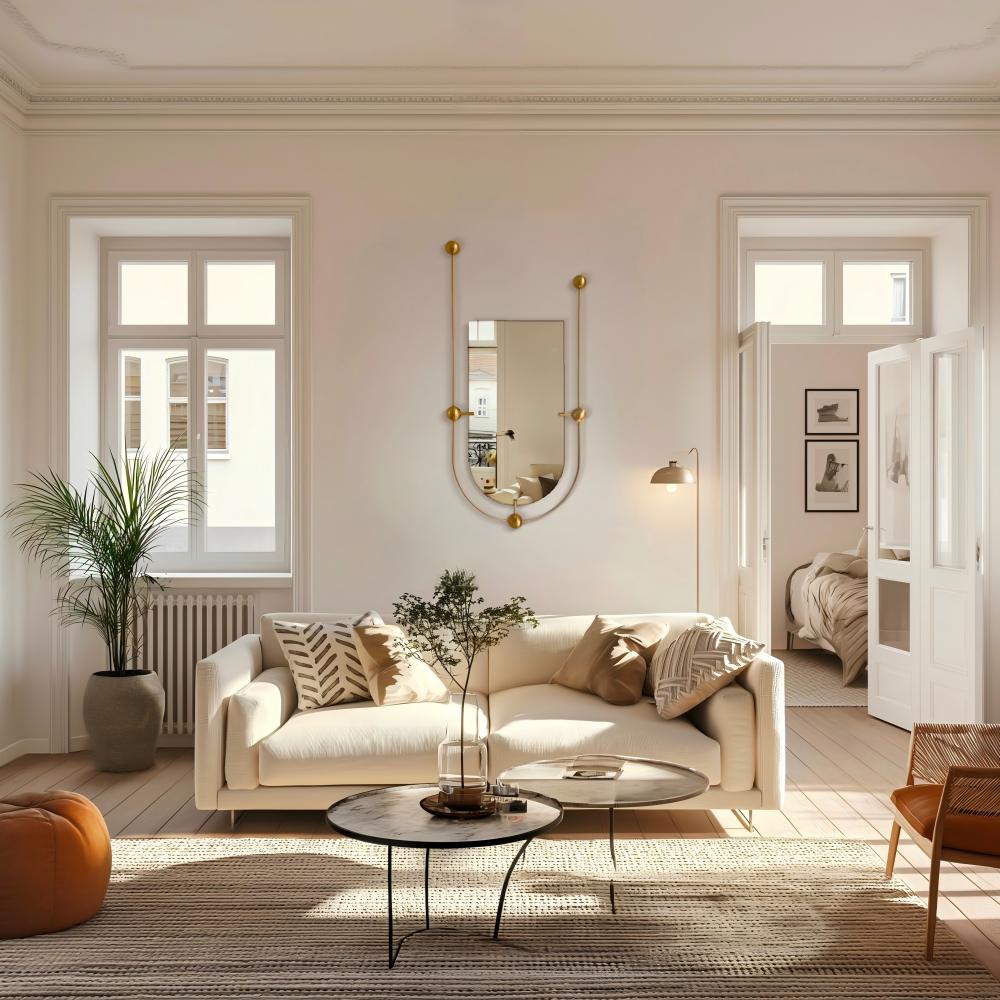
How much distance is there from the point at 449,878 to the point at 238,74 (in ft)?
12.7

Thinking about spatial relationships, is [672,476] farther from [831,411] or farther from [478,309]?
[831,411]

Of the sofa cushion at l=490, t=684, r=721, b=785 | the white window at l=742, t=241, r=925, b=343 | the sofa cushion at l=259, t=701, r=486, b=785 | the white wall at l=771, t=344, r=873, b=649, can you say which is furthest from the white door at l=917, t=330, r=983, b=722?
the white wall at l=771, t=344, r=873, b=649

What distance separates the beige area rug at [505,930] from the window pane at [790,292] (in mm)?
3162

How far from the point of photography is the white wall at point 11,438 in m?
4.86

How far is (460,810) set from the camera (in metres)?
2.75

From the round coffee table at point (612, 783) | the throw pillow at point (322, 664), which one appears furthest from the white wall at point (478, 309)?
the round coffee table at point (612, 783)

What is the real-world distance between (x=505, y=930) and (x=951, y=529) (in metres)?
3.39

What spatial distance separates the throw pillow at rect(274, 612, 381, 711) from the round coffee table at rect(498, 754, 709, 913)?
118 cm

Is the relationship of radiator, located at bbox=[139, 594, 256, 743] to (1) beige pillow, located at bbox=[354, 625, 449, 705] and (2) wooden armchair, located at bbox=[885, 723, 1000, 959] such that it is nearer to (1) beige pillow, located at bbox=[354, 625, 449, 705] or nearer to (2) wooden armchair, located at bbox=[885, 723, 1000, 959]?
(1) beige pillow, located at bbox=[354, 625, 449, 705]

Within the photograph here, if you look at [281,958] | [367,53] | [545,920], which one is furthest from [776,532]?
[281,958]

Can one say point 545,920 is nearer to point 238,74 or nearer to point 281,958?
point 281,958

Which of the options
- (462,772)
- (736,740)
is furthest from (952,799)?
(462,772)

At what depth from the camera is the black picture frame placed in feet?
28.3

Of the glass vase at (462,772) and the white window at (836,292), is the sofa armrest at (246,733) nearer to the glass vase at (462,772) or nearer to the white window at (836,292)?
the glass vase at (462,772)
